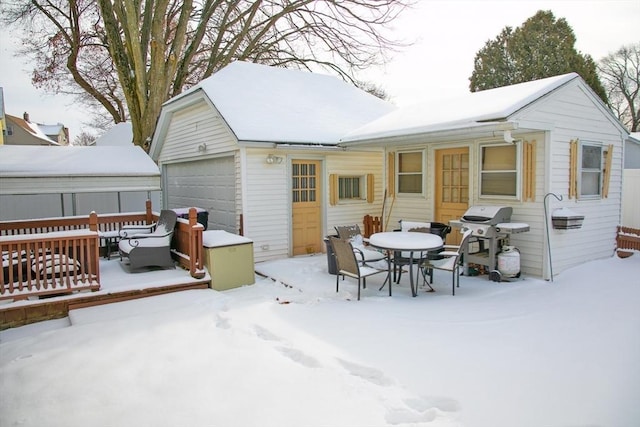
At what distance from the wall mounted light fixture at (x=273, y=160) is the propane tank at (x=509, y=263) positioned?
4.58m

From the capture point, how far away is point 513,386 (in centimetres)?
343

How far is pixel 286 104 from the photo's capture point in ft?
33.2

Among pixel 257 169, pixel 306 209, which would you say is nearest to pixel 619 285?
pixel 306 209

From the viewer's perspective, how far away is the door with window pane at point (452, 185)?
8.33m

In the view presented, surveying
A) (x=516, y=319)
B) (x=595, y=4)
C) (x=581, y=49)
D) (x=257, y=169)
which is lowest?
(x=516, y=319)

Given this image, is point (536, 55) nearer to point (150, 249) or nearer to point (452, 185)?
point (452, 185)

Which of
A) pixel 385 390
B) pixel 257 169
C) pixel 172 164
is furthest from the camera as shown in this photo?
pixel 172 164

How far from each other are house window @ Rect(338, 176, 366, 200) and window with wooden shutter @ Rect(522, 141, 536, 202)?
3.93 metres

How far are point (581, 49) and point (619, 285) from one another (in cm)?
1904

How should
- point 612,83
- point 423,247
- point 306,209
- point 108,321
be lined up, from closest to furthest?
1. point 108,321
2. point 423,247
3. point 306,209
4. point 612,83

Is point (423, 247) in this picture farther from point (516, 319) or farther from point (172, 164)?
point (172, 164)

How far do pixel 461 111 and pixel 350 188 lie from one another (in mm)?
3557

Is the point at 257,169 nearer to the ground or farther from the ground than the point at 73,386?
farther from the ground

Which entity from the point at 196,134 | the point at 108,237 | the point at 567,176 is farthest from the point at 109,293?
the point at 567,176
